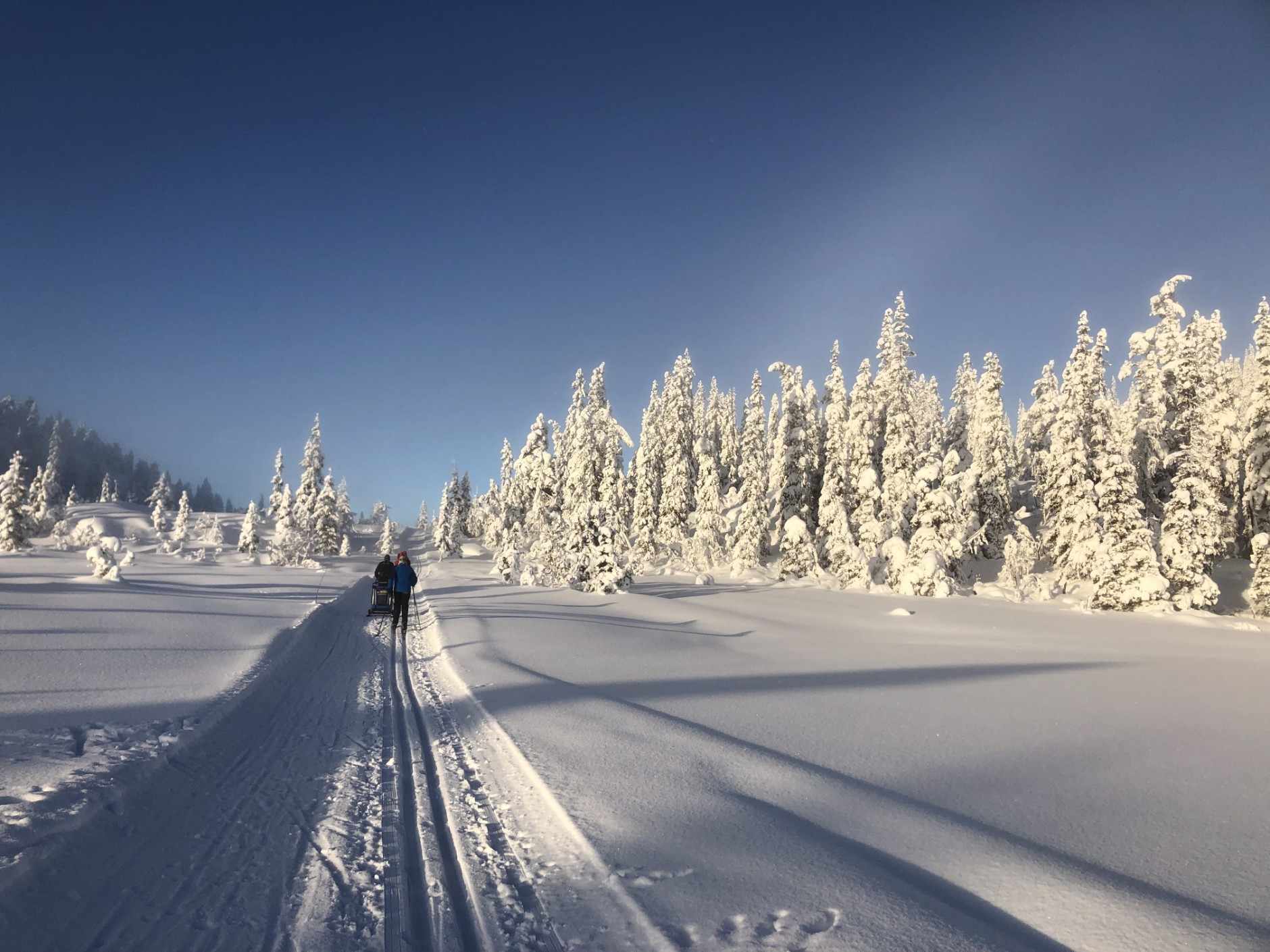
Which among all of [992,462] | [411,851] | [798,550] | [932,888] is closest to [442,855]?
[411,851]

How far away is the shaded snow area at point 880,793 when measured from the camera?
285 centimetres

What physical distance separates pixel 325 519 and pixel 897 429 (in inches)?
2339

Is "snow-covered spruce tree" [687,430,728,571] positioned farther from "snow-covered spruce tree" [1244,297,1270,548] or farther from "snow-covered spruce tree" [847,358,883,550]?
"snow-covered spruce tree" [1244,297,1270,548]

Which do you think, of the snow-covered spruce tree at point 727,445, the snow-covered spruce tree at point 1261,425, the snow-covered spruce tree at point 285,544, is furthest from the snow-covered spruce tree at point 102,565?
the snow-covered spruce tree at point 1261,425

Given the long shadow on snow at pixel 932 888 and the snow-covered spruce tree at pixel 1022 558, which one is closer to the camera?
the long shadow on snow at pixel 932 888

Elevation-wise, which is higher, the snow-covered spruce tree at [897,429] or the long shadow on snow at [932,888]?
the snow-covered spruce tree at [897,429]

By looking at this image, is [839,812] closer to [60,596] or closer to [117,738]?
[117,738]

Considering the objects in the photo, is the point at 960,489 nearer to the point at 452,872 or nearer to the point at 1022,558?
the point at 1022,558

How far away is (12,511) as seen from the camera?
44.8 meters

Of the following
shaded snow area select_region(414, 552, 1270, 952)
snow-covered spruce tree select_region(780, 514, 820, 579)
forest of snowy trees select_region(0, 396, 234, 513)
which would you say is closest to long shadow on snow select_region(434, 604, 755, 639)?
shaded snow area select_region(414, 552, 1270, 952)

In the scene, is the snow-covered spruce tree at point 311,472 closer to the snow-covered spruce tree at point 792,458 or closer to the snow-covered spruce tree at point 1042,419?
the snow-covered spruce tree at point 792,458

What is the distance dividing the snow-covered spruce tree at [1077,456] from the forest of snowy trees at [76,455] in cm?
14614

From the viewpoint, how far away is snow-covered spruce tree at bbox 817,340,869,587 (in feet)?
110

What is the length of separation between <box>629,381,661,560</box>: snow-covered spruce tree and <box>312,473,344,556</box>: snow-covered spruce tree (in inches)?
1376
